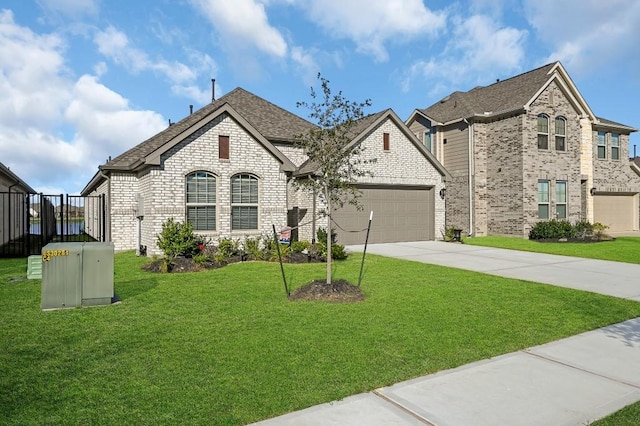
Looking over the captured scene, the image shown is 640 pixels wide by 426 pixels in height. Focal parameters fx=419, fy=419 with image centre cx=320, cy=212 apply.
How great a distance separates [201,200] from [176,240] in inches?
96.1

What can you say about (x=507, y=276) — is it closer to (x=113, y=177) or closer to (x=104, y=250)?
(x=104, y=250)

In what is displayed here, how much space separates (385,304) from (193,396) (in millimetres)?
4289

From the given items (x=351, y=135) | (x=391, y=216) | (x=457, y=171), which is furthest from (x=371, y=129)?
(x=457, y=171)

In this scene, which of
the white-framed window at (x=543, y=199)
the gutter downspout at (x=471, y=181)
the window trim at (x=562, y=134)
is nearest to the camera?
the white-framed window at (x=543, y=199)

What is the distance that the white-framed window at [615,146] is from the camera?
26828 mm

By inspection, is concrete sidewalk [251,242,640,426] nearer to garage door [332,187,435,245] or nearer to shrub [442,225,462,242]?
garage door [332,187,435,245]

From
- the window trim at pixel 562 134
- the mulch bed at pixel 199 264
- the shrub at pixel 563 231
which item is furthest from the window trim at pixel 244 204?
the window trim at pixel 562 134

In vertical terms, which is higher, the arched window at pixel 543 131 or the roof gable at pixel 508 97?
the roof gable at pixel 508 97

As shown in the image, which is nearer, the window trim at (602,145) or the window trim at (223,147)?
the window trim at (223,147)

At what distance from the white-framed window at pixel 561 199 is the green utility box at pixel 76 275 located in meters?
22.6

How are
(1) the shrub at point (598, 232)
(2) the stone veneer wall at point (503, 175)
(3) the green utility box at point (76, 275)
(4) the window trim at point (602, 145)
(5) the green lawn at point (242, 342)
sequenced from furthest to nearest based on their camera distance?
(4) the window trim at point (602, 145) → (1) the shrub at point (598, 232) → (2) the stone veneer wall at point (503, 175) → (3) the green utility box at point (76, 275) → (5) the green lawn at point (242, 342)

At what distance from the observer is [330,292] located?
801cm

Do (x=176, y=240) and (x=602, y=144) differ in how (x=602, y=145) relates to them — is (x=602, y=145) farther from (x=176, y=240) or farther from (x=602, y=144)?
(x=176, y=240)

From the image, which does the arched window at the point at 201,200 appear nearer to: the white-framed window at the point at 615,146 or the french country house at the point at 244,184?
the french country house at the point at 244,184
